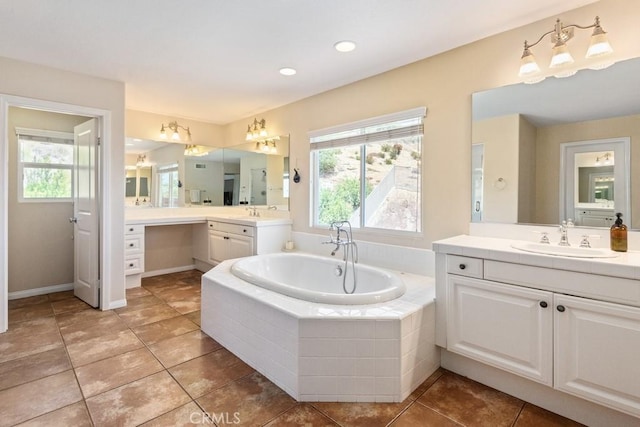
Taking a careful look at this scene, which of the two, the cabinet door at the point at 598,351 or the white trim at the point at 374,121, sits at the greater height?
the white trim at the point at 374,121

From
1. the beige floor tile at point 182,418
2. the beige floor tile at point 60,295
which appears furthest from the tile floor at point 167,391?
the beige floor tile at point 60,295

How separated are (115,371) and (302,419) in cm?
134

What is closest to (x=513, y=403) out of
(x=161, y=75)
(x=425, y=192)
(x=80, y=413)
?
(x=425, y=192)

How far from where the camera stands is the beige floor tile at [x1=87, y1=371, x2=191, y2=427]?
5.56 ft

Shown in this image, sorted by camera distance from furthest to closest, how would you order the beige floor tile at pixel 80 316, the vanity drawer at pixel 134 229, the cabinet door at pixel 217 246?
the cabinet door at pixel 217 246, the vanity drawer at pixel 134 229, the beige floor tile at pixel 80 316

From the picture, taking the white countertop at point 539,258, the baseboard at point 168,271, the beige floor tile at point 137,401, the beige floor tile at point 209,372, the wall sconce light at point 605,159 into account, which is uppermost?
the wall sconce light at point 605,159

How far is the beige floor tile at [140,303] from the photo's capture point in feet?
10.8

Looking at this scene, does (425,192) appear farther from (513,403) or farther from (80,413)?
(80,413)

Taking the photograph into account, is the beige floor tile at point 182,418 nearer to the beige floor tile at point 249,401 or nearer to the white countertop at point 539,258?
the beige floor tile at point 249,401

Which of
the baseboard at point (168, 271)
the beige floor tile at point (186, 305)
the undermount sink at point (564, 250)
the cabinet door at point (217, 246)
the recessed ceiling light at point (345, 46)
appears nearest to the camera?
the undermount sink at point (564, 250)

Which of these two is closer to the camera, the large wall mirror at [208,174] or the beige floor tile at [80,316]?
the beige floor tile at [80,316]

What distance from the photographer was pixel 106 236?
10.6ft

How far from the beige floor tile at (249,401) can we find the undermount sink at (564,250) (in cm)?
168

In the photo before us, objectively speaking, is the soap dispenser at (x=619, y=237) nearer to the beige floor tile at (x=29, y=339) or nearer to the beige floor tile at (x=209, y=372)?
the beige floor tile at (x=209, y=372)
